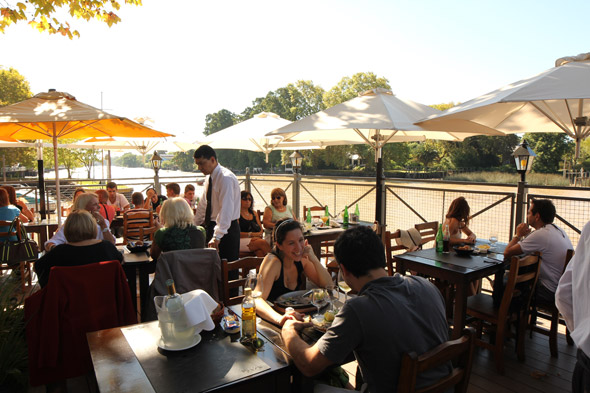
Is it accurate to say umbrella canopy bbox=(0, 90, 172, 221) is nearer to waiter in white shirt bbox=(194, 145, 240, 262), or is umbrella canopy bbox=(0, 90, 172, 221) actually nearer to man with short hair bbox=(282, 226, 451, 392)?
waiter in white shirt bbox=(194, 145, 240, 262)

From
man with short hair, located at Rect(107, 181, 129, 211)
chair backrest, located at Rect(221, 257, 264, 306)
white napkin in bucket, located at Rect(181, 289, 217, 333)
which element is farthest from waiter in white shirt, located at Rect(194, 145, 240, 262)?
man with short hair, located at Rect(107, 181, 129, 211)

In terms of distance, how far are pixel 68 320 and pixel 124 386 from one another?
4.76 ft

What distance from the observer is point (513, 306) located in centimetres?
373

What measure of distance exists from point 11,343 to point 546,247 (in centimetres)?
474

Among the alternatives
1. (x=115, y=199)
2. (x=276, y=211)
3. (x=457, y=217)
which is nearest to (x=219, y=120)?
(x=115, y=199)

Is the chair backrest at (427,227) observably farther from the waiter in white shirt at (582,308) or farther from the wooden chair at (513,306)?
the waiter in white shirt at (582,308)

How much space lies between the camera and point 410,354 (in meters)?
1.44

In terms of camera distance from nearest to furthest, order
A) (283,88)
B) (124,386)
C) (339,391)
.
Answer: (124,386)
(339,391)
(283,88)

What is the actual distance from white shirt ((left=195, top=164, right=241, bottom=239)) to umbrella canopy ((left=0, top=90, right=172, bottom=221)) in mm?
1682

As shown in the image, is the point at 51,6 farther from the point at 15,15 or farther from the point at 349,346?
the point at 349,346

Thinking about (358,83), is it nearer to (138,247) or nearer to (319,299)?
(138,247)

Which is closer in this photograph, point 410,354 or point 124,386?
point 410,354

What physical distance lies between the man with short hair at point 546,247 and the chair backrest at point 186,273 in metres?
2.88

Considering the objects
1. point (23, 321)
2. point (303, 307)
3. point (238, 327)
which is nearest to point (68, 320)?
point (23, 321)
